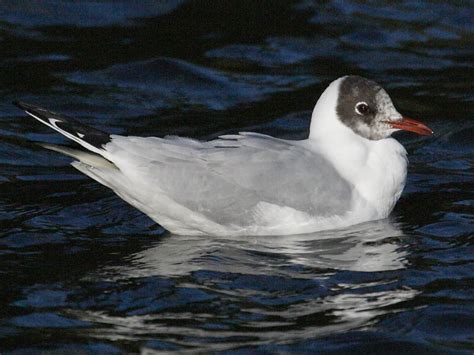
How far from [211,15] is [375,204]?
5.80 m

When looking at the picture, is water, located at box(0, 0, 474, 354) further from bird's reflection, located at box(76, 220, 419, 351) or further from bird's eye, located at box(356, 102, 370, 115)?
bird's eye, located at box(356, 102, 370, 115)

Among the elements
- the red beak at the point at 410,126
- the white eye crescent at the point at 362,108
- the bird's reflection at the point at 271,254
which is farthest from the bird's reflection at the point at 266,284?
the white eye crescent at the point at 362,108

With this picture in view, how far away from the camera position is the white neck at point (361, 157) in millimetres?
8859

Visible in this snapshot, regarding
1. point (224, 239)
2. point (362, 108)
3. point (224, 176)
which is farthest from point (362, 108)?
point (224, 239)

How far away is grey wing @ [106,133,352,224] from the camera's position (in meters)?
8.38

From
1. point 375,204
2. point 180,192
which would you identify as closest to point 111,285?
point 180,192

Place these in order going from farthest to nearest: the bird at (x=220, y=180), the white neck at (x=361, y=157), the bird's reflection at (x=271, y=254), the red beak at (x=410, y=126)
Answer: the red beak at (x=410, y=126), the white neck at (x=361, y=157), the bird at (x=220, y=180), the bird's reflection at (x=271, y=254)

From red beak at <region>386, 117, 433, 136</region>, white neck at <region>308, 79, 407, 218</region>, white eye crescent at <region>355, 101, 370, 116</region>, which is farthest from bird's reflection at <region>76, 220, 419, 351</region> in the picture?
white eye crescent at <region>355, 101, 370, 116</region>

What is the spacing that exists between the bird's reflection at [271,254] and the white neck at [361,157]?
0.28 meters

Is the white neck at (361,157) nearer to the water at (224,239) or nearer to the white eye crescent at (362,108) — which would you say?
the white eye crescent at (362,108)

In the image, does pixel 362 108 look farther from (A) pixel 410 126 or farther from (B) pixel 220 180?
(B) pixel 220 180

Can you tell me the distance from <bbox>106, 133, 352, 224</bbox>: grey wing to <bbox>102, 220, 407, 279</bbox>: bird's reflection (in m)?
0.22

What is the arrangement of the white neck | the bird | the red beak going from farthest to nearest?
1. the red beak
2. the white neck
3. the bird

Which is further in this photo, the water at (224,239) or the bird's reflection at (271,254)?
the bird's reflection at (271,254)
